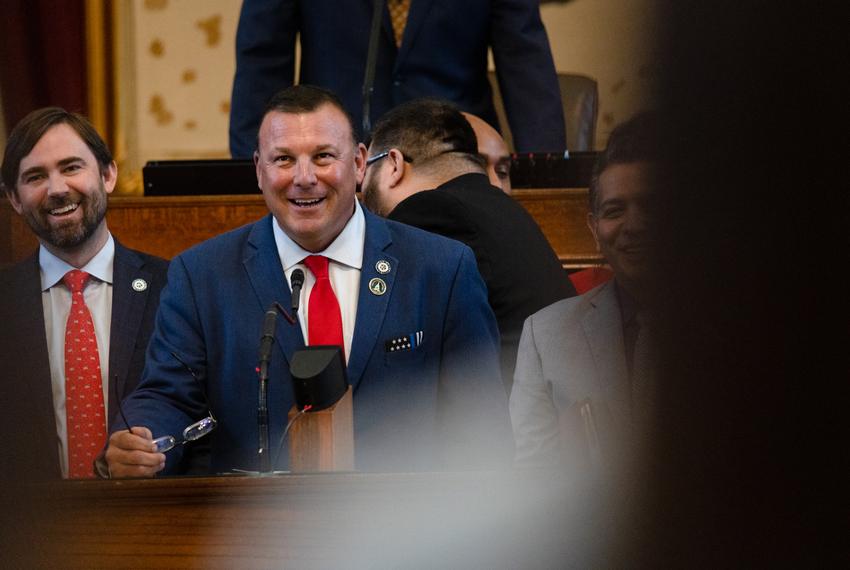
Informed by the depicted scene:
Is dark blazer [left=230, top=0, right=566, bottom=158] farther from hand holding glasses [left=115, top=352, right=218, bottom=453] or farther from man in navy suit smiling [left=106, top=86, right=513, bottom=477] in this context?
hand holding glasses [left=115, top=352, right=218, bottom=453]

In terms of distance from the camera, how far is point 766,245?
0.13 m

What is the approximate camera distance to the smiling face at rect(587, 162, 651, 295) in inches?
5.7

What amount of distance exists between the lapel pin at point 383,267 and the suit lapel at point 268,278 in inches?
5.6

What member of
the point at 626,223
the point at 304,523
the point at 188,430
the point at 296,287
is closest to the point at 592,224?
the point at 626,223

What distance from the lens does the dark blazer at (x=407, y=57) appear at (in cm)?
258

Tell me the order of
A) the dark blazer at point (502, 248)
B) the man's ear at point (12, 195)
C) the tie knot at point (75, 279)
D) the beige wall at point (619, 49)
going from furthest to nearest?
the dark blazer at point (502, 248) < the tie knot at point (75, 279) < the man's ear at point (12, 195) < the beige wall at point (619, 49)

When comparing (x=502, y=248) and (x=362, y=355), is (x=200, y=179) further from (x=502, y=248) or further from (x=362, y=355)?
(x=362, y=355)

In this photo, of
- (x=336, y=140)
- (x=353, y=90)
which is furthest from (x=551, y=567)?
(x=353, y=90)

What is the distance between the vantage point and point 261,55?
2.64 meters

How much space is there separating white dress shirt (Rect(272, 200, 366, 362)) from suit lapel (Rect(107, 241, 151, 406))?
0.72 feet

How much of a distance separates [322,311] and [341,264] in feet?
0.34

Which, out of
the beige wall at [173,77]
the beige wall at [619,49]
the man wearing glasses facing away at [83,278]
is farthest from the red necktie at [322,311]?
the beige wall at [173,77]

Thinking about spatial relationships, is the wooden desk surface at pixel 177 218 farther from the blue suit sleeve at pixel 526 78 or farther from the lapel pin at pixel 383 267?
the lapel pin at pixel 383 267

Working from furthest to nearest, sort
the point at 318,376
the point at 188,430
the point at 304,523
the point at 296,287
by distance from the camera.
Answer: the point at 296,287 → the point at 188,430 → the point at 318,376 → the point at 304,523
